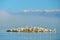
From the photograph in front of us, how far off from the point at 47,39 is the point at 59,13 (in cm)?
43

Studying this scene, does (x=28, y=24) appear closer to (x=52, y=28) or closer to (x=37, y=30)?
(x=37, y=30)

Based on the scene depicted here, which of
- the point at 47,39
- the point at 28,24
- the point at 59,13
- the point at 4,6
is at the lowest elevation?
the point at 47,39

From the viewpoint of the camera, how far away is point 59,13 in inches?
65.1

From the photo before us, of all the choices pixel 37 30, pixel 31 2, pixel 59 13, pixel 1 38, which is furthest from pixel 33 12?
pixel 1 38

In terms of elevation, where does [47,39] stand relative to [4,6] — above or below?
below

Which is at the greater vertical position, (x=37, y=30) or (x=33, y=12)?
(x=33, y=12)

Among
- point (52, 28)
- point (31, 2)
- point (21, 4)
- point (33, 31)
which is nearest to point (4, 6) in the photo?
point (21, 4)

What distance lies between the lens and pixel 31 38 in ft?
5.46

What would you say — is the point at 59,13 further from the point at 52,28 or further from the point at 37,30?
the point at 37,30

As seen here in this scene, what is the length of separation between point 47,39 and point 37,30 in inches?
8.1

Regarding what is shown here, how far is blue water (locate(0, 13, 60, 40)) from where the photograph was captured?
164cm

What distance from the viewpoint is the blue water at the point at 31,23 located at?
164cm


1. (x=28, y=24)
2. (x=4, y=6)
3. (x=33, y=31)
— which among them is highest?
Result: (x=4, y=6)

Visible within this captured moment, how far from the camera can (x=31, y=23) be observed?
165cm
